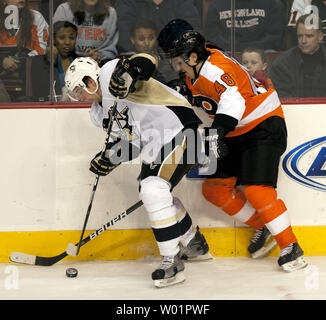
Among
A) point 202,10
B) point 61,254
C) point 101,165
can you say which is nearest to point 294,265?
point 101,165

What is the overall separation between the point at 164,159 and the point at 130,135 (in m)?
0.27

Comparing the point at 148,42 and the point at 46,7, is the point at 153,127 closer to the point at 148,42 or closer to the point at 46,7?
the point at 148,42

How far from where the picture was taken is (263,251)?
368 centimetres

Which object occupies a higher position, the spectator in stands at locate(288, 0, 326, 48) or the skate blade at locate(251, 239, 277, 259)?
the spectator in stands at locate(288, 0, 326, 48)

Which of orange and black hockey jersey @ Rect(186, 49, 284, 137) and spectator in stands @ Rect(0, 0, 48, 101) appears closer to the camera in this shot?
orange and black hockey jersey @ Rect(186, 49, 284, 137)

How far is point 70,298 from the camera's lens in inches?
120

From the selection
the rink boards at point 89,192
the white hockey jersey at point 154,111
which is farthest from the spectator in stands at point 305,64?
the white hockey jersey at point 154,111

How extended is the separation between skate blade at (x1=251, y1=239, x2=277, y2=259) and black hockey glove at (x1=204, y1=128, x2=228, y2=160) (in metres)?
0.66

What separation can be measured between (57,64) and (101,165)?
2.19 ft

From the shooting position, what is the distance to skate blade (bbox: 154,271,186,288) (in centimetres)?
318

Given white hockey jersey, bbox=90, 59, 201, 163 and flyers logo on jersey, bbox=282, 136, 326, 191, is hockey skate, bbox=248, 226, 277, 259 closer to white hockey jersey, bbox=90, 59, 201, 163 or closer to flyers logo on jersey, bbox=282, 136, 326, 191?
flyers logo on jersey, bbox=282, 136, 326, 191

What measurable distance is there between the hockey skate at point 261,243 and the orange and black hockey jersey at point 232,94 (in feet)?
1.95

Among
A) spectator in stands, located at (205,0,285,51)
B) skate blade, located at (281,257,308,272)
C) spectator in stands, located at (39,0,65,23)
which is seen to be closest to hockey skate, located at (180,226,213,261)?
skate blade, located at (281,257,308,272)

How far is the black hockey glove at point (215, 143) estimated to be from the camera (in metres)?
3.19
